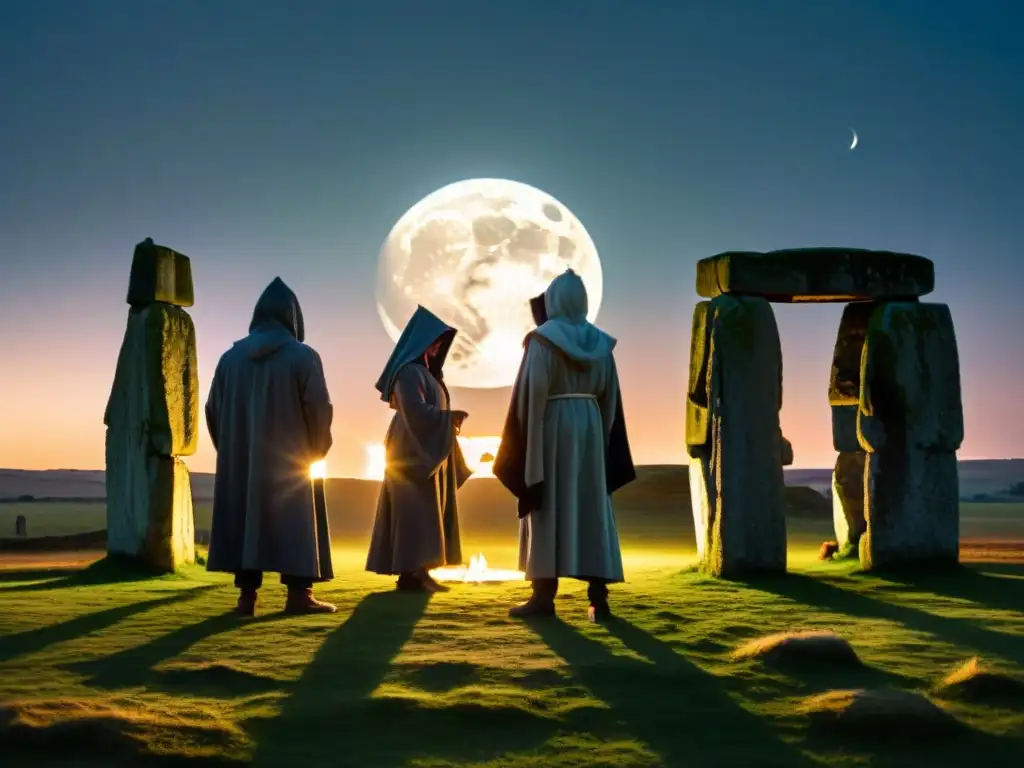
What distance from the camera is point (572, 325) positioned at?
8648 mm

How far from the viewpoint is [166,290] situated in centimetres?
1295

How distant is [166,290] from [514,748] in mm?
9261

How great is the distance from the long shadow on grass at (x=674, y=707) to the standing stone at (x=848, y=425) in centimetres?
766

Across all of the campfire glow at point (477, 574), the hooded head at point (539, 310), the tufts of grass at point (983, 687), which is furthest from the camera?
the campfire glow at point (477, 574)

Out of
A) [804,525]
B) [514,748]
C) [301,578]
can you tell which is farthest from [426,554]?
[804,525]

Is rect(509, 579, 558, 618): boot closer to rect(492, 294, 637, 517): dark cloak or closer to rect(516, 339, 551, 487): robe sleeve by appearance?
rect(492, 294, 637, 517): dark cloak

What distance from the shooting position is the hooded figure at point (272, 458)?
28.6 feet

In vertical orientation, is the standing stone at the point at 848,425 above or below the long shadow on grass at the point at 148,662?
above

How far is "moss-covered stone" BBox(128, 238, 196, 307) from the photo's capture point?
12.8 meters

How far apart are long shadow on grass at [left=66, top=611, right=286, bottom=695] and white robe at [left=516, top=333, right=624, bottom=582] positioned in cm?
218

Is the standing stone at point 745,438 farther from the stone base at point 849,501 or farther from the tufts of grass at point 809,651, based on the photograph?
the tufts of grass at point 809,651

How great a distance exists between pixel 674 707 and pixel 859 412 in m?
7.31

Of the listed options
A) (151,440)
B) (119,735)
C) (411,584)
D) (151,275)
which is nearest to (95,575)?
(151,440)

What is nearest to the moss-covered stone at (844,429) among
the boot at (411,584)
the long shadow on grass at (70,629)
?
the boot at (411,584)
